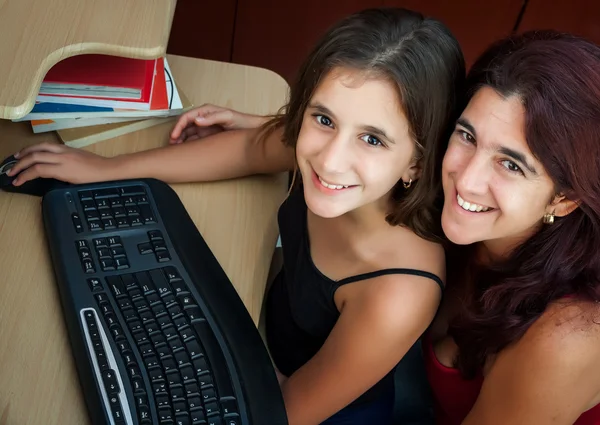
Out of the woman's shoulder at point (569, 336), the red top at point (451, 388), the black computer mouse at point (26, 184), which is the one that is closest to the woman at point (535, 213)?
the woman's shoulder at point (569, 336)

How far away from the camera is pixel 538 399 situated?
0.79m

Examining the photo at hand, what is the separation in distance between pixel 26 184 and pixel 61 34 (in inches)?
8.9

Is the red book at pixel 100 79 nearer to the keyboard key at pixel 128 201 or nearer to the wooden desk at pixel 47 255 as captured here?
the wooden desk at pixel 47 255

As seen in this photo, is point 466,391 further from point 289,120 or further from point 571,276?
point 289,120

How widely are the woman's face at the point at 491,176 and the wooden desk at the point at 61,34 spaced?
414 millimetres

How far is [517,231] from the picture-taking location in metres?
0.86

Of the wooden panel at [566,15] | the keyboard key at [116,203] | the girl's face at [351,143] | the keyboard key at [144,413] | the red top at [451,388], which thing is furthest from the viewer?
the wooden panel at [566,15]

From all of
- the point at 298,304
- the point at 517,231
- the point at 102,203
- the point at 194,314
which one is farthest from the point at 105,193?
the point at 517,231

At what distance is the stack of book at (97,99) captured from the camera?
998 millimetres

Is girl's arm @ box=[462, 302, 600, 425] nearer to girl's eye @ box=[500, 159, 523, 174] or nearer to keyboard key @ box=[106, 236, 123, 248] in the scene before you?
girl's eye @ box=[500, 159, 523, 174]

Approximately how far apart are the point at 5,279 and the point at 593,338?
2.35 feet

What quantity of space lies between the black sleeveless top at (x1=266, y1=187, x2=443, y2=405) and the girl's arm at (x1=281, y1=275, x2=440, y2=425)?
0.07 metres

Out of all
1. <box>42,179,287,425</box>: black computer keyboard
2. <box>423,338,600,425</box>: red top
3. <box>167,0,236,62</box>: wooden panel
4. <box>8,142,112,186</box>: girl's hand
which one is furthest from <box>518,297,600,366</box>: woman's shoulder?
<box>167,0,236,62</box>: wooden panel

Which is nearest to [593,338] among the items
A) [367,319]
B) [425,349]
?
[367,319]
